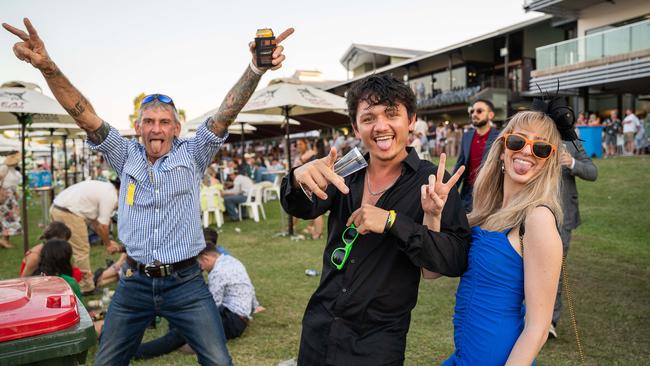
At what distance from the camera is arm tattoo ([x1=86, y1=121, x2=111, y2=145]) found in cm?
279

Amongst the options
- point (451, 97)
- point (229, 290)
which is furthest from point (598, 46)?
point (229, 290)

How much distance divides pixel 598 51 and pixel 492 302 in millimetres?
19711

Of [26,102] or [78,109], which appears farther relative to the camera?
[26,102]

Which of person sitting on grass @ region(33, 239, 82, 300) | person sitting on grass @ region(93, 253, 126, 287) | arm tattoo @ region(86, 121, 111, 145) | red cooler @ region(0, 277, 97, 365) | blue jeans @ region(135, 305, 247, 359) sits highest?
arm tattoo @ region(86, 121, 111, 145)

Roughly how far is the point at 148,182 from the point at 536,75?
20.7 meters

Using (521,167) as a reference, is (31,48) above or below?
above

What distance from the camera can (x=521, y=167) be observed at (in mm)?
2033

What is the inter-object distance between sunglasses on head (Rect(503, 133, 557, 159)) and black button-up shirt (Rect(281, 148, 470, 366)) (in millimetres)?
380

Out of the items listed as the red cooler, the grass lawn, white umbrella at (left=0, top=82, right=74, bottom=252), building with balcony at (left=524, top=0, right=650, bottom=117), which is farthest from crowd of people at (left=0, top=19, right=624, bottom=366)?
building with balcony at (left=524, top=0, right=650, bottom=117)

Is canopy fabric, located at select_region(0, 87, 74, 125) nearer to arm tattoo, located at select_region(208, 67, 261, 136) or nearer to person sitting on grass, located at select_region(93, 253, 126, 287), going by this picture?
person sitting on grass, located at select_region(93, 253, 126, 287)

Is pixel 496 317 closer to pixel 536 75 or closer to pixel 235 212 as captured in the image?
pixel 235 212

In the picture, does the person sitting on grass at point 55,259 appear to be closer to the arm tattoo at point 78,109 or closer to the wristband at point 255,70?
the arm tattoo at point 78,109

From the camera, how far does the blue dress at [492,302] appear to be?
1814 mm

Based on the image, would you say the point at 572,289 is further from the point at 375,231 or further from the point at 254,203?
the point at 254,203
